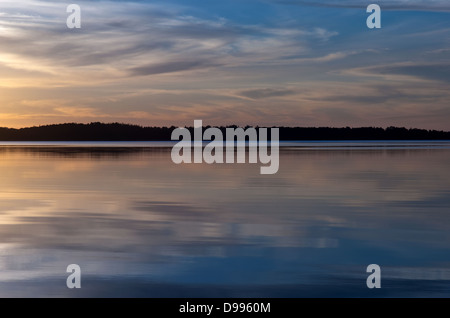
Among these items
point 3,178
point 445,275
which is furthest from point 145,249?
point 3,178

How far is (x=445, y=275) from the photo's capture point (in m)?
9.12

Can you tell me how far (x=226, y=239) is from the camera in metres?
11.9

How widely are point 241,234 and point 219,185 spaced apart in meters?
10.6

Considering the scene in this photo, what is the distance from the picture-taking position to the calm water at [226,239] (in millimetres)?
8578

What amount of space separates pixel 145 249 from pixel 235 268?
7.23 feet

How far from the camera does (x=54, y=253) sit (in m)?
10.6

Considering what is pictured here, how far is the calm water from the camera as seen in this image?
8.58 metres
